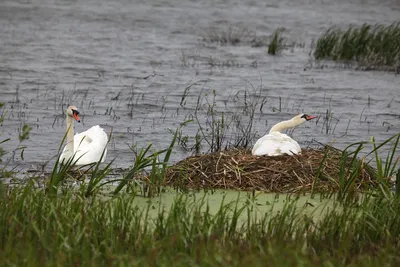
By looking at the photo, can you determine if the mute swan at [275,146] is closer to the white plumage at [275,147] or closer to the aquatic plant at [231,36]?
the white plumage at [275,147]

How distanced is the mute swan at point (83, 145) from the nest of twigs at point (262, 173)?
1.96 m

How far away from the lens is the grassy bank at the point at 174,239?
17.7ft

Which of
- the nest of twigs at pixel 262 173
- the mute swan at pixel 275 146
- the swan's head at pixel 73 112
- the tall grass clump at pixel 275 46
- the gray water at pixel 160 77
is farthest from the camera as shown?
the tall grass clump at pixel 275 46

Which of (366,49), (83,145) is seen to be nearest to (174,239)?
(83,145)

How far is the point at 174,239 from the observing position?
18.7 feet

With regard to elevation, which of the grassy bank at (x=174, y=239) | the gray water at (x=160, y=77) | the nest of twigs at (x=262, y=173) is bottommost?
the gray water at (x=160, y=77)

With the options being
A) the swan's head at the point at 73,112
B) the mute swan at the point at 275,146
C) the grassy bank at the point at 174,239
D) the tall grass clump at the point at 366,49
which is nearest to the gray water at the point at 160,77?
the tall grass clump at the point at 366,49

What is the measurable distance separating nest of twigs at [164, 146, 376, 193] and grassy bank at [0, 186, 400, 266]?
1555 mm

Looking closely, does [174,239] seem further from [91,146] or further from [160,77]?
[160,77]

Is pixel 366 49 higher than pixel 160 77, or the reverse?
pixel 366 49

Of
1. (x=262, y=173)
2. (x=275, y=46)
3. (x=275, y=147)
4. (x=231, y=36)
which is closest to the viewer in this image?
(x=262, y=173)

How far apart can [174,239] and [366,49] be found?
1566cm

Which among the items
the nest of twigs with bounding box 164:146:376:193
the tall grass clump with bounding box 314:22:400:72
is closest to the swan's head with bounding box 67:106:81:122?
the nest of twigs with bounding box 164:146:376:193

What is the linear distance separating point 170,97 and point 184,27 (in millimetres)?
10703
